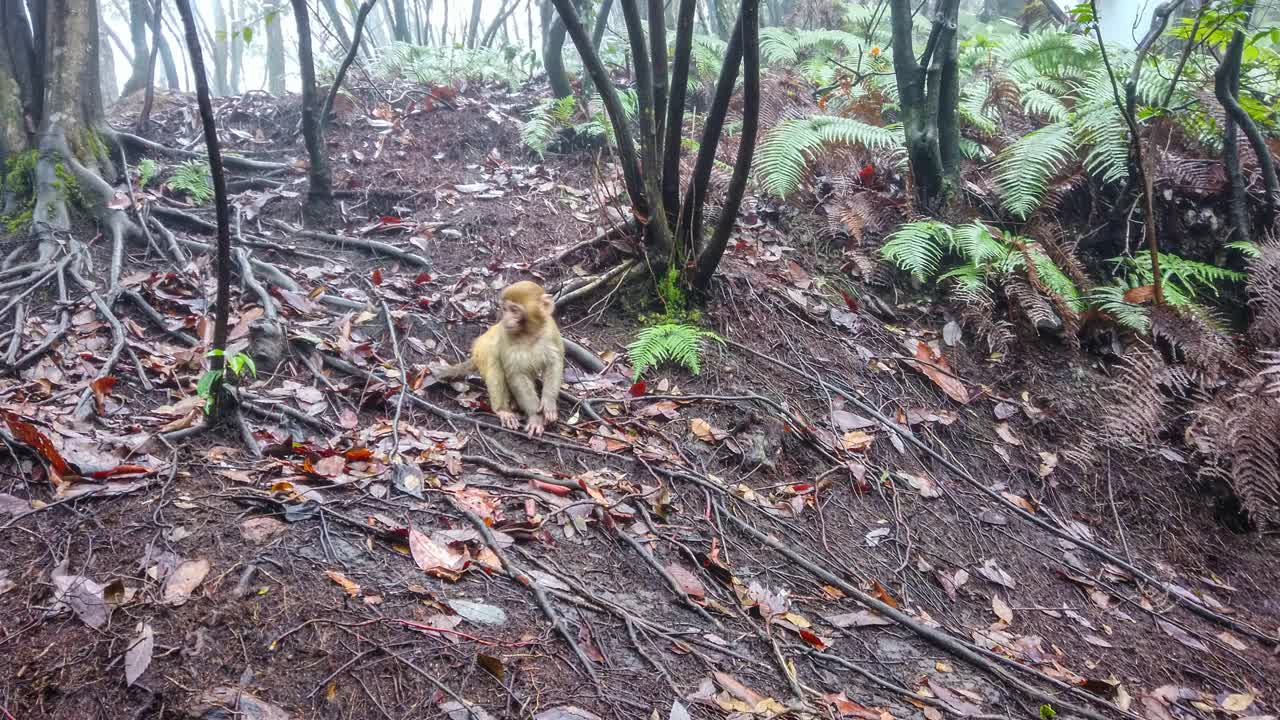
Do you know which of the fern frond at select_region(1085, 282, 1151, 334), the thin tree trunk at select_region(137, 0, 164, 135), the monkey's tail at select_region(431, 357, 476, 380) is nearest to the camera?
the monkey's tail at select_region(431, 357, 476, 380)

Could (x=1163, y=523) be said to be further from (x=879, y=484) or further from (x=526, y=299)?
(x=526, y=299)

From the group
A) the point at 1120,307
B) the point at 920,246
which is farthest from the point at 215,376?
the point at 1120,307

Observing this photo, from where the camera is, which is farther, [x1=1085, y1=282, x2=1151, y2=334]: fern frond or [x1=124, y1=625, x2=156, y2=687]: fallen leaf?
[x1=1085, y1=282, x2=1151, y2=334]: fern frond

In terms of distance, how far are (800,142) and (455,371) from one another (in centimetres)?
400

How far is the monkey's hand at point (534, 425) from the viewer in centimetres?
453

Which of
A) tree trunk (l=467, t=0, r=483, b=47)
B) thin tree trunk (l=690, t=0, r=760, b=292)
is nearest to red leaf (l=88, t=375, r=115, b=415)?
thin tree trunk (l=690, t=0, r=760, b=292)

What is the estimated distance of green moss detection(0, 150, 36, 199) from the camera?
19.4ft

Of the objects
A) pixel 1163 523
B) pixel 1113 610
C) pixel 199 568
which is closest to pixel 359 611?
pixel 199 568

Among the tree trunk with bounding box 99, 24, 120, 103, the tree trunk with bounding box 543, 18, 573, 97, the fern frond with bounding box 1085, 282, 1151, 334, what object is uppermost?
the tree trunk with bounding box 99, 24, 120, 103

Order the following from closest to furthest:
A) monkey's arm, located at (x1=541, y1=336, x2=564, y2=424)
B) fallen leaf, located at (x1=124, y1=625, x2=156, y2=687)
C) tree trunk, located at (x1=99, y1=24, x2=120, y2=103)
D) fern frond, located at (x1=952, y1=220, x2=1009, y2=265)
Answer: fallen leaf, located at (x1=124, y1=625, x2=156, y2=687), monkey's arm, located at (x1=541, y1=336, x2=564, y2=424), fern frond, located at (x1=952, y1=220, x2=1009, y2=265), tree trunk, located at (x1=99, y1=24, x2=120, y2=103)

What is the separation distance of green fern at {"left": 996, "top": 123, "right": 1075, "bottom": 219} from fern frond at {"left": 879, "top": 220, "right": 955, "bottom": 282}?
75cm

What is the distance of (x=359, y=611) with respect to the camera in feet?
9.26

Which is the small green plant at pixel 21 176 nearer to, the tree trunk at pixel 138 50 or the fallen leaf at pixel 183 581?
the fallen leaf at pixel 183 581

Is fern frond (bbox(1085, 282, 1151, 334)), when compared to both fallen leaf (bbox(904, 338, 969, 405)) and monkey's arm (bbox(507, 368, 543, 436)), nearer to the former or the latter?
fallen leaf (bbox(904, 338, 969, 405))
